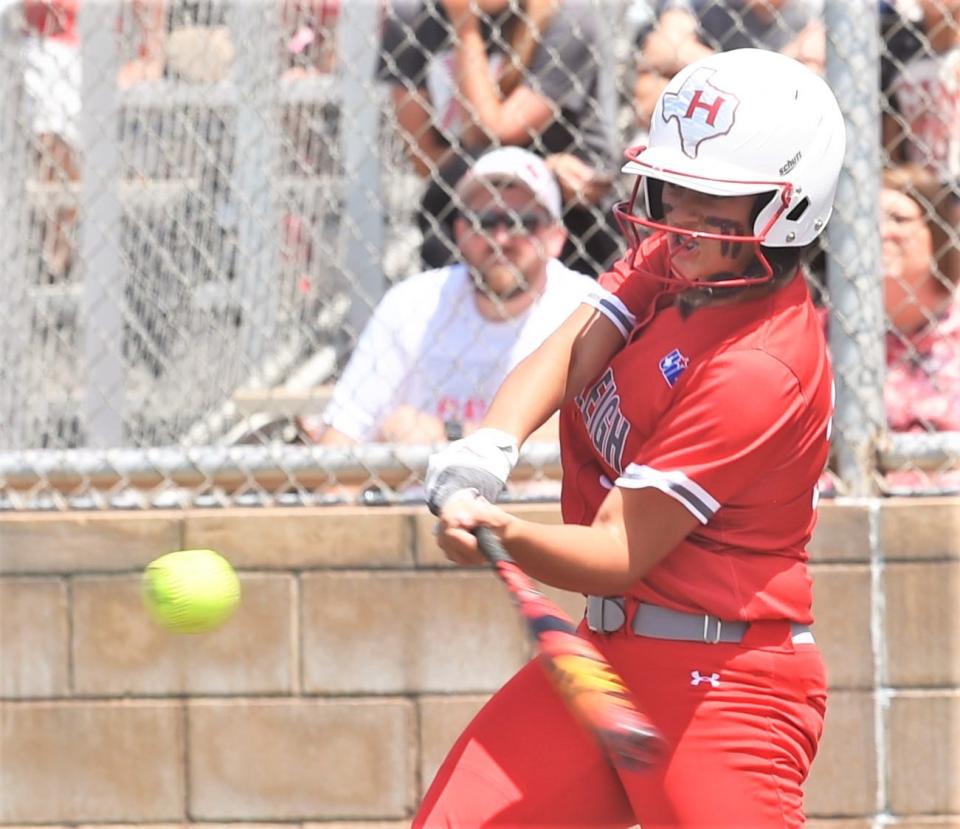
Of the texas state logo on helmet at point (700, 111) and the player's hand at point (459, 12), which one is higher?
the player's hand at point (459, 12)

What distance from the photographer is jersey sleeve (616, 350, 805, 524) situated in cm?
274

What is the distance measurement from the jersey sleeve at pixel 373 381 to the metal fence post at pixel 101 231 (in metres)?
0.69

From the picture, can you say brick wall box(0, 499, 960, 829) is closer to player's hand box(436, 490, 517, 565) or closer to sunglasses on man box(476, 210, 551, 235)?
sunglasses on man box(476, 210, 551, 235)

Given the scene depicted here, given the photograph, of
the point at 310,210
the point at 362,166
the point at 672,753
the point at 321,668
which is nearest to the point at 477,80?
the point at 362,166

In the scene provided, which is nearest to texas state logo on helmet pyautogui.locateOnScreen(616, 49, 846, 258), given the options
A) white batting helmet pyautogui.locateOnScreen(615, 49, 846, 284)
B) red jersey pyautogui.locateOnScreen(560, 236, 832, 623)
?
white batting helmet pyautogui.locateOnScreen(615, 49, 846, 284)

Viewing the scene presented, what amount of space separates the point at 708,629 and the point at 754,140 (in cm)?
84

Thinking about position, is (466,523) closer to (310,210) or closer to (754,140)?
(754,140)

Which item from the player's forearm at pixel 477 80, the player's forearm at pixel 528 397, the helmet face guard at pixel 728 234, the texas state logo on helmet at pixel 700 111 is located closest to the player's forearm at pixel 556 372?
the player's forearm at pixel 528 397

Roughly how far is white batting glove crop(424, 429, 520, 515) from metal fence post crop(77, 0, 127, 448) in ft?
7.04

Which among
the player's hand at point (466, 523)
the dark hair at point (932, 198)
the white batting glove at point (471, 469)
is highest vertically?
the dark hair at point (932, 198)

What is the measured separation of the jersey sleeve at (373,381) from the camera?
4.58 meters

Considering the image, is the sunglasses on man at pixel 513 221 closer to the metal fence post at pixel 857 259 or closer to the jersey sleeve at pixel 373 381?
the jersey sleeve at pixel 373 381

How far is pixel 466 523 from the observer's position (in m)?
2.66

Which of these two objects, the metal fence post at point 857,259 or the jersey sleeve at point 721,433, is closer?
the jersey sleeve at point 721,433
